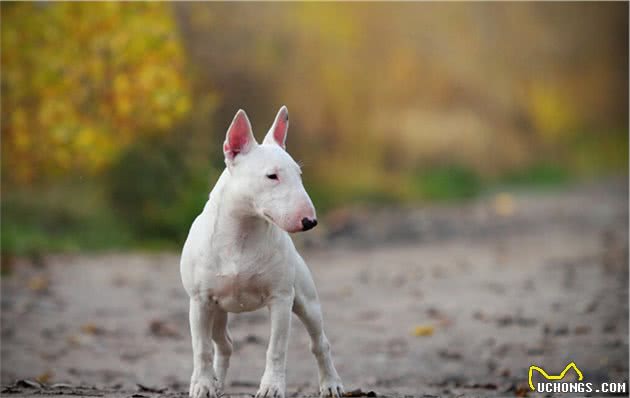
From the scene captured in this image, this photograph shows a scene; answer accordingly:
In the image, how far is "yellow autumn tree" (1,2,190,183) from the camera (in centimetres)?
1050

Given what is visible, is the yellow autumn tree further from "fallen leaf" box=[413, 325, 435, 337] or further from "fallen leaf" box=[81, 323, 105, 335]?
"fallen leaf" box=[413, 325, 435, 337]

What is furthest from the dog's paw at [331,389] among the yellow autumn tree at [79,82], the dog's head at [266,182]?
the yellow autumn tree at [79,82]

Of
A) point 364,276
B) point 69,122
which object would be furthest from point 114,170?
point 364,276

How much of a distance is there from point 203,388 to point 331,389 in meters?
0.69

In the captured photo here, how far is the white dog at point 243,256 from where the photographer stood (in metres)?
3.66

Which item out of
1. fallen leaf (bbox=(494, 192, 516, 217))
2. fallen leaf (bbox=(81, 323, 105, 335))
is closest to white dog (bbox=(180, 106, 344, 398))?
fallen leaf (bbox=(81, 323, 105, 335))

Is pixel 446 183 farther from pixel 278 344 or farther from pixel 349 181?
pixel 278 344

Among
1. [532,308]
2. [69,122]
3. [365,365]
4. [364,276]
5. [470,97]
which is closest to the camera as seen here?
[365,365]

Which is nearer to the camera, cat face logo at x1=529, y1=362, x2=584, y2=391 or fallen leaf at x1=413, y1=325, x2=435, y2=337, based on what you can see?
cat face logo at x1=529, y1=362, x2=584, y2=391

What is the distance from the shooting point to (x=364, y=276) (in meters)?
9.78

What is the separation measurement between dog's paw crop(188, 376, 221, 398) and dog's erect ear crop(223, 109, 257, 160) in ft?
3.15

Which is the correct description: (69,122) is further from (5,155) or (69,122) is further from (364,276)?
(364,276)

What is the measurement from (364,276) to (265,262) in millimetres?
6097

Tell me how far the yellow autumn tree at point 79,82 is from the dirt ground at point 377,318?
1590 millimetres
